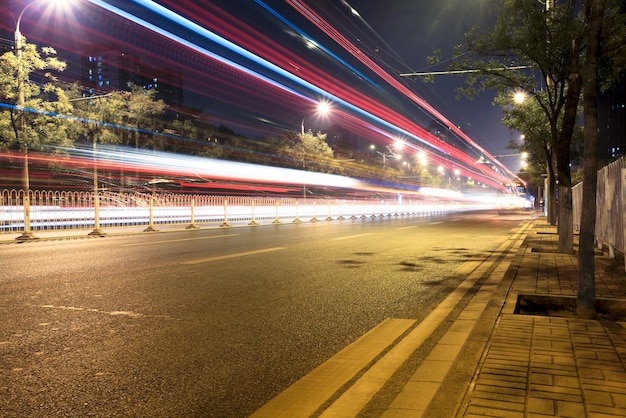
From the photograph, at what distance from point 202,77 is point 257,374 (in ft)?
181

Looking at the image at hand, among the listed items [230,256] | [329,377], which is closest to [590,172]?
[329,377]

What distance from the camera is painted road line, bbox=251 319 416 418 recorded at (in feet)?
10.1

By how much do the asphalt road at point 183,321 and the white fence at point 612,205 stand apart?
3.01m

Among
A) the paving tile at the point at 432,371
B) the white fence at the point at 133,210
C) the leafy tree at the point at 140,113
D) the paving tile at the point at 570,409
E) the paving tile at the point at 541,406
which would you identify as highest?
the leafy tree at the point at 140,113

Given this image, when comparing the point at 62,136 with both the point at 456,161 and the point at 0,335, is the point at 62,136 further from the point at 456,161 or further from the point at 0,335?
the point at 456,161

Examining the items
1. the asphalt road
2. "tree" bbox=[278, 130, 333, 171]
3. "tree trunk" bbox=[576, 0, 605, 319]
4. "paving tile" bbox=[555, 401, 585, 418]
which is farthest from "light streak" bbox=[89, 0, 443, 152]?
"paving tile" bbox=[555, 401, 585, 418]

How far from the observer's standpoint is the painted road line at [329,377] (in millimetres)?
3078

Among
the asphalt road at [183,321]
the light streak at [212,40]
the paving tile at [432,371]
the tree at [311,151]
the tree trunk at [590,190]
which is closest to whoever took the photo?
the asphalt road at [183,321]

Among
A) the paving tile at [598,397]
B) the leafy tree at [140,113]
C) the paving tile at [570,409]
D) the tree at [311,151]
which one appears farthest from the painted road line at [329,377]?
the tree at [311,151]

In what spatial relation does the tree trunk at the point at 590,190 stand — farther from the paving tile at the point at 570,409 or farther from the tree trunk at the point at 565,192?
the tree trunk at the point at 565,192

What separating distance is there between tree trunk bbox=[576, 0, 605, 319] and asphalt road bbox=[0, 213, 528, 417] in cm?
172

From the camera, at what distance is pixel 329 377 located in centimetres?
364

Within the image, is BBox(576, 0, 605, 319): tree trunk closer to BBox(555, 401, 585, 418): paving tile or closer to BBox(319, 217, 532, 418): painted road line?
BBox(319, 217, 532, 418): painted road line

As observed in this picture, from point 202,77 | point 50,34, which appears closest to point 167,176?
point 50,34
